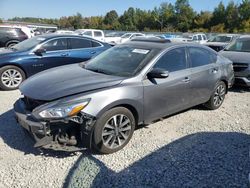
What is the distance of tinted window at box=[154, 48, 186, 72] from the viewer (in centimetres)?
441

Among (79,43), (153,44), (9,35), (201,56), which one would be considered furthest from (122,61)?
(9,35)

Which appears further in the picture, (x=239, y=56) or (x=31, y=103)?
(x=239, y=56)

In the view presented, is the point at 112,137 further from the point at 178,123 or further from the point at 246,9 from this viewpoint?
the point at 246,9

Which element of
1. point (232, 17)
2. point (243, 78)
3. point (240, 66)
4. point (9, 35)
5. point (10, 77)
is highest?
point (232, 17)

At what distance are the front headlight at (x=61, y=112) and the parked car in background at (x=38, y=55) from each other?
4095mm

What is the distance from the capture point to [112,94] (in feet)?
12.0

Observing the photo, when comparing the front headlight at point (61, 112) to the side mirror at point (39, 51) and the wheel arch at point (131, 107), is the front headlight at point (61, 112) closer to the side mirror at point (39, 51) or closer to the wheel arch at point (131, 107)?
the wheel arch at point (131, 107)

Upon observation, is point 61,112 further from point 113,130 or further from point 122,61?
point 122,61

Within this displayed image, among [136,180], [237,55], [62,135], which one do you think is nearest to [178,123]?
[136,180]

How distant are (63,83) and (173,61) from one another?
195 cm

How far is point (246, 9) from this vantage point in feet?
181

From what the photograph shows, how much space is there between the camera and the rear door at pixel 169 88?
417cm

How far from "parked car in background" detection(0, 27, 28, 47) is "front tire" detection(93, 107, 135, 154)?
11.8 meters

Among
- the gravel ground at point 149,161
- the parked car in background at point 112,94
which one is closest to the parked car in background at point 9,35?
the gravel ground at point 149,161
